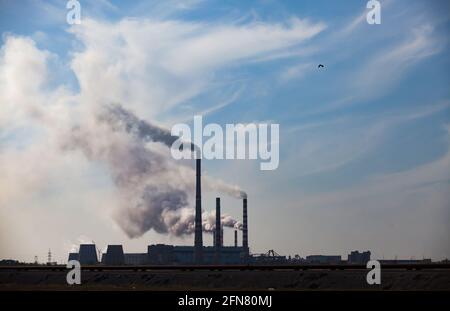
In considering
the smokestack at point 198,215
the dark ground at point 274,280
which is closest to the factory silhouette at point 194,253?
the smokestack at point 198,215

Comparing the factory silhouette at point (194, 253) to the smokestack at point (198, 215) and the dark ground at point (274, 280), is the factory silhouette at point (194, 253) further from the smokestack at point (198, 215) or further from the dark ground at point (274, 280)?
the dark ground at point (274, 280)

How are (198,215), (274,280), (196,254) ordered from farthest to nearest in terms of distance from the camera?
(196,254), (198,215), (274,280)

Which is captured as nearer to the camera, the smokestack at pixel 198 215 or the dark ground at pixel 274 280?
the dark ground at pixel 274 280

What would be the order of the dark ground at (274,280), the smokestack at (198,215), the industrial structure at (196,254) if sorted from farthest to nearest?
the industrial structure at (196,254) < the smokestack at (198,215) < the dark ground at (274,280)

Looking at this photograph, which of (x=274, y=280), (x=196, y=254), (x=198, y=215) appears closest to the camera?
(x=274, y=280)

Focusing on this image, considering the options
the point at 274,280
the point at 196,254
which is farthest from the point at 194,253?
the point at 274,280

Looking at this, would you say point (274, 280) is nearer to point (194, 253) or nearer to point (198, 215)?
point (198, 215)

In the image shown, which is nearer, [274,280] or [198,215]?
[274,280]
